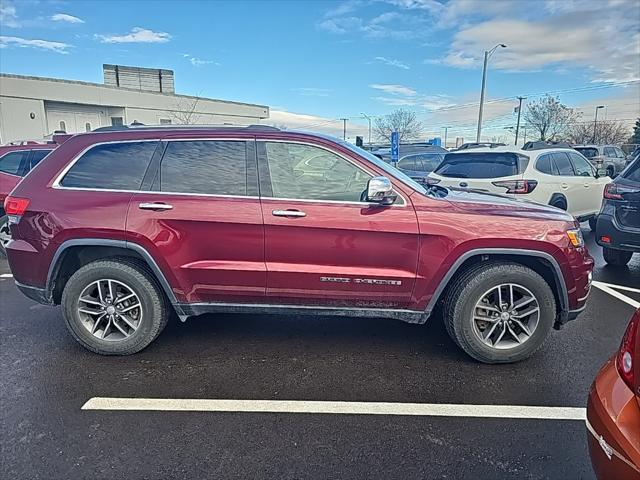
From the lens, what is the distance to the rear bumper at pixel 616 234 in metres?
5.20

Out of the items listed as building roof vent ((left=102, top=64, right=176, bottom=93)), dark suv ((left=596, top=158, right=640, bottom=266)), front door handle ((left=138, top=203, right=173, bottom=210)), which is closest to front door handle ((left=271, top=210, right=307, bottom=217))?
front door handle ((left=138, top=203, right=173, bottom=210))

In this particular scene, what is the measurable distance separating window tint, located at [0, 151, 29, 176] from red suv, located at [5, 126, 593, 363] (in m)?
4.55

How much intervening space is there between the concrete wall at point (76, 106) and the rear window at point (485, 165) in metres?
25.6

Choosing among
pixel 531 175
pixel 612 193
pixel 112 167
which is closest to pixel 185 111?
pixel 531 175

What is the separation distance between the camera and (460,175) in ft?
24.5

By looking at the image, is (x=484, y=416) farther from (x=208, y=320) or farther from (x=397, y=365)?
(x=208, y=320)

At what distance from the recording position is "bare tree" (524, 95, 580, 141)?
50.2 meters

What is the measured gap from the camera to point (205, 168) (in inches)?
137

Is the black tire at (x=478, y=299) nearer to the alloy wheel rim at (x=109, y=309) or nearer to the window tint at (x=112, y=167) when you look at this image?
the alloy wheel rim at (x=109, y=309)

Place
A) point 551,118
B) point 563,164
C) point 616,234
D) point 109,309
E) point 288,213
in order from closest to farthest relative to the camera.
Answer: point 288,213 → point 109,309 → point 616,234 → point 563,164 → point 551,118

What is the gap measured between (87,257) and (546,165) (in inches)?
278

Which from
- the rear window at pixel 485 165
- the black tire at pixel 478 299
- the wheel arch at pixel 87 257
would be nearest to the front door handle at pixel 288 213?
the wheel arch at pixel 87 257

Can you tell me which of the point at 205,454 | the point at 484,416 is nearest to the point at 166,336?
the point at 205,454

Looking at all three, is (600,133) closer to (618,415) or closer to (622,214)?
(622,214)
